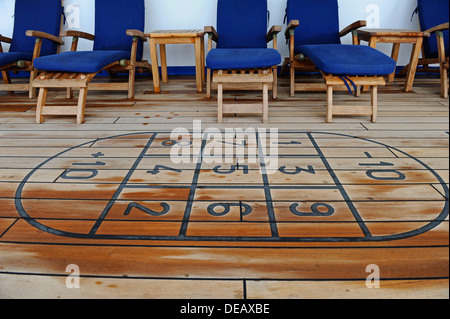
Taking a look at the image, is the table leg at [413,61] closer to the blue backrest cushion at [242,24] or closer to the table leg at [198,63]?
the blue backrest cushion at [242,24]

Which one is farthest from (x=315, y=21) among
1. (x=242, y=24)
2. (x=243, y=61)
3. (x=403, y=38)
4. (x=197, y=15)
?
(x=243, y=61)

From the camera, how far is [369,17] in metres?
4.38

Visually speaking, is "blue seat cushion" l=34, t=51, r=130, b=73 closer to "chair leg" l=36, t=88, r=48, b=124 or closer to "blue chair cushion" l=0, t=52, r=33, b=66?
"chair leg" l=36, t=88, r=48, b=124

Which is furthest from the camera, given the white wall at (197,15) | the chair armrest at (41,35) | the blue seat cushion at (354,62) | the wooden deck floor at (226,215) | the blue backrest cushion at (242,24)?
the white wall at (197,15)

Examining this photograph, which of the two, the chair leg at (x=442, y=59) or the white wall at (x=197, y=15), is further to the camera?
the white wall at (x=197, y=15)

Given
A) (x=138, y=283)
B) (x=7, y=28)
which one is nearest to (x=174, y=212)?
(x=138, y=283)

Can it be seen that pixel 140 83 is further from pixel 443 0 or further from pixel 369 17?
pixel 443 0

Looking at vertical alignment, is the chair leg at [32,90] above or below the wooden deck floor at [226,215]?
above

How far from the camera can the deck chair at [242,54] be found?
9.05ft

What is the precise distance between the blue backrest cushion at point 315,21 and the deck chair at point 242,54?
1.09 feet

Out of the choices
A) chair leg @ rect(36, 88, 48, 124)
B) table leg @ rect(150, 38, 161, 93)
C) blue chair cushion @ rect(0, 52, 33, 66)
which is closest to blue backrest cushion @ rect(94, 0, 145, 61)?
table leg @ rect(150, 38, 161, 93)

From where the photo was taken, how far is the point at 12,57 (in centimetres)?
338

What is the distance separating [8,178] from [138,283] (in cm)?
111

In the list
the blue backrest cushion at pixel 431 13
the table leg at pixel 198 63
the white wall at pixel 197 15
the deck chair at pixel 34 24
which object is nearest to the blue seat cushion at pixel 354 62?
the table leg at pixel 198 63
